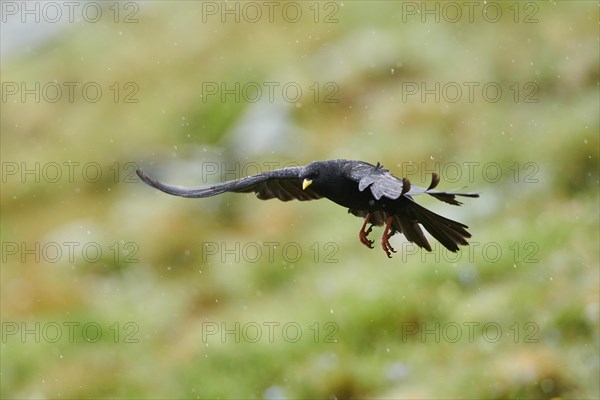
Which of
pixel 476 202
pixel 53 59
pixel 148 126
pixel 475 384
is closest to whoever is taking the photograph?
pixel 475 384

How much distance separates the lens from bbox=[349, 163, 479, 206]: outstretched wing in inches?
161

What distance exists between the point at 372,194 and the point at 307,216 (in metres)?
7.60

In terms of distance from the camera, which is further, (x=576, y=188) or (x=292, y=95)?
(x=292, y=95)

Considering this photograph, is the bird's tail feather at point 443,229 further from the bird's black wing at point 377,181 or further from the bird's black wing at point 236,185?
the bird's black wing at point 236,185

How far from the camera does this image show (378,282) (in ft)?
31.8

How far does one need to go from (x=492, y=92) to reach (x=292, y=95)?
3529 millimetres

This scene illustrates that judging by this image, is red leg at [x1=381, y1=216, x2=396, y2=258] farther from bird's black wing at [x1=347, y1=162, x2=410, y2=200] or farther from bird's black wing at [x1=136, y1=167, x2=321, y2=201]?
bird's black wing at [x1=136, y1=167, x2=321, y2=201]

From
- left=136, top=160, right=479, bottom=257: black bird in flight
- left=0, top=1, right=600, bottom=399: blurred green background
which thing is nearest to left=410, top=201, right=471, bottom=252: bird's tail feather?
left=136, top=160, right=479, bottom=257: black bird in flight

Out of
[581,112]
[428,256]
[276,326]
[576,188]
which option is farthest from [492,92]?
[276,326]

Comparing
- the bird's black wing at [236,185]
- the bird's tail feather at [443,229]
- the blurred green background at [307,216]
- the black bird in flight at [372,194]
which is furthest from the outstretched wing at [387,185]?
the blurred green background at [307,216]

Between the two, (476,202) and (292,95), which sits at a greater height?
(292,95)

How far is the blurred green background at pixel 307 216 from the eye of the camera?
8.68 metres

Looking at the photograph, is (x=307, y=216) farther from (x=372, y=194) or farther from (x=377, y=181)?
(x=377, y=181)

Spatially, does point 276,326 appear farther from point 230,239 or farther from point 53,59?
point 53,59
